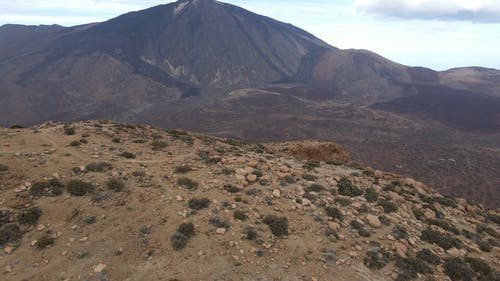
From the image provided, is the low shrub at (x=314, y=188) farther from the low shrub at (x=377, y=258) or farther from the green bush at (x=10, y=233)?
the green bush at (x=10, y=233)

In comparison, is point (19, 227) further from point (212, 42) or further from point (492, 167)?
point (212, 42)

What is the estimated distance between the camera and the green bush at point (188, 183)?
17.9m

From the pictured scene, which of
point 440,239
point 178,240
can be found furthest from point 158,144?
point 440,239

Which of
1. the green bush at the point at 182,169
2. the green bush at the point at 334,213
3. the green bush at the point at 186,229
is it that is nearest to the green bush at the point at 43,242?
the green bush at the point at 186,229

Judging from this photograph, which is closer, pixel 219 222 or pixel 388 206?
pixel 219 222

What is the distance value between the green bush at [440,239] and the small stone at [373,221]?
6.55 ft

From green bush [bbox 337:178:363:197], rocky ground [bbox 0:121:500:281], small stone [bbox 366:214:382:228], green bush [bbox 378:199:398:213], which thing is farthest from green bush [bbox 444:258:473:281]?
green bush [bbox 337:178:363:197]

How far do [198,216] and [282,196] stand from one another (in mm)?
4365

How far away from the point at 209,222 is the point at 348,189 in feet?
26.6

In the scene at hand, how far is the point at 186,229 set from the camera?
14664mm

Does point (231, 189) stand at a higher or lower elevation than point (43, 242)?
higher

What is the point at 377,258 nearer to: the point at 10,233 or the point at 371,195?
the point at 371,195

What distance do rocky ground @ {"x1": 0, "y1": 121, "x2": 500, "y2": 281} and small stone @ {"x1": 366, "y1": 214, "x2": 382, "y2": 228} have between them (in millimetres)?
86

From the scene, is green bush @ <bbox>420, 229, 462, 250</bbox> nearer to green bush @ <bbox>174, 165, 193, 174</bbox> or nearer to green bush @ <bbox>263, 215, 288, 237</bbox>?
green bush @ <bbox>263, 215, 288, 237</bbox>
